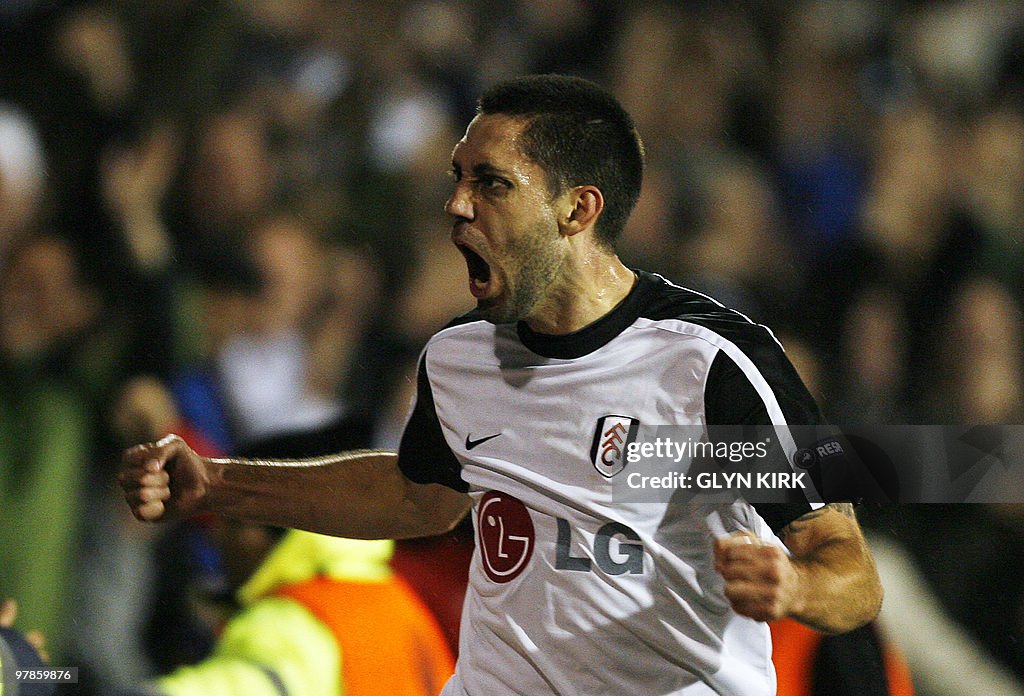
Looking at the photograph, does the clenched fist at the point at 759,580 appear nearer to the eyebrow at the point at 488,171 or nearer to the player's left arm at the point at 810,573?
the player's left arm at the point at 810,573

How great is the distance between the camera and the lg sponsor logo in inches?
62.0

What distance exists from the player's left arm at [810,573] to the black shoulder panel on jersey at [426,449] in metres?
0.53

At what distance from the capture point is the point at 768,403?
148cm

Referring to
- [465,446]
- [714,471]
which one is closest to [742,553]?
[714,471]

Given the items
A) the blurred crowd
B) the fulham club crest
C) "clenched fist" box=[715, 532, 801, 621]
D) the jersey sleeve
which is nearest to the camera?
"clenched fist" box=[715, 532, 801, 621]

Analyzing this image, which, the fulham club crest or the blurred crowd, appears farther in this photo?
the blurred crowd

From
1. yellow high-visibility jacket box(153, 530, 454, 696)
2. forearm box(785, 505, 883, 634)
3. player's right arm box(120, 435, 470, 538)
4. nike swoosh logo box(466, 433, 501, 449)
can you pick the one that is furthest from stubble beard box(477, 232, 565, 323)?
yellow high-visibility jacket box(153, 530, 454, 696)

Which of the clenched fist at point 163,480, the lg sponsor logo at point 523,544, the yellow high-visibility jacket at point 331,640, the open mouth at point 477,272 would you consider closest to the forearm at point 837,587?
the lg sponsor logo at point 523,544

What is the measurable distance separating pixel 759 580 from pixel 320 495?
786 mm

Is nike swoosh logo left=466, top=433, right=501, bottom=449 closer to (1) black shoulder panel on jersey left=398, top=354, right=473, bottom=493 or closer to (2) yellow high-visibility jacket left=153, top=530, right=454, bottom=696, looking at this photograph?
(1) black shoulder panel on jersey left=398, top=354, right=473, bottom=493

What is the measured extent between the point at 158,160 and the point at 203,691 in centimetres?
143

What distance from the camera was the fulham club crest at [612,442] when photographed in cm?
159

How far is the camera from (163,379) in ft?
8.88

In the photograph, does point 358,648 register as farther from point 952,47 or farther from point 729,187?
point 952,47
